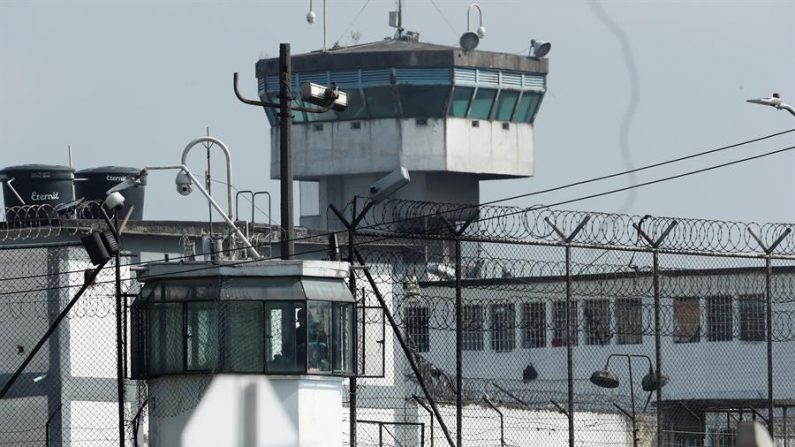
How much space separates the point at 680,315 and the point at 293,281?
76.6 ft

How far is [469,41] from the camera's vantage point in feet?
245

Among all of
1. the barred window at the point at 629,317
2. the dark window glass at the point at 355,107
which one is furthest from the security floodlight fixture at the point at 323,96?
the dark window glass at the point at 355,107

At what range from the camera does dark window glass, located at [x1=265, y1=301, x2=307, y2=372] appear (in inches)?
887

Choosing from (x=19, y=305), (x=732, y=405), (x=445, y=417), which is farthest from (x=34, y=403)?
(x=732, y=405)

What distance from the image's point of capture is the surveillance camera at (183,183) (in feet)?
83.4

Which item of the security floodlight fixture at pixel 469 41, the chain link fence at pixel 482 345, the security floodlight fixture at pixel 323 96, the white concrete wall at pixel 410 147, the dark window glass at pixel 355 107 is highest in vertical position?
the security floodlight fixture at pixel 469 41

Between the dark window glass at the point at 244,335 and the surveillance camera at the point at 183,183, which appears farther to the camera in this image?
the surveillance camera at the point at 183,183

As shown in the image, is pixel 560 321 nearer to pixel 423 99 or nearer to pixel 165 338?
pixel 165 338

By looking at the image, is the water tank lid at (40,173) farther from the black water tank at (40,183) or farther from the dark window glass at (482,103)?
the dark window glass at (482,103)

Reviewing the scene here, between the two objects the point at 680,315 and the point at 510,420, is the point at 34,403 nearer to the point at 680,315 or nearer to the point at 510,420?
the point at 510,420

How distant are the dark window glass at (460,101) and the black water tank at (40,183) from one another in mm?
36373

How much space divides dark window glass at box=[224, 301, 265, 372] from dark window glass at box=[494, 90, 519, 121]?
5496cm

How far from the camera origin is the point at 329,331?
2300cm

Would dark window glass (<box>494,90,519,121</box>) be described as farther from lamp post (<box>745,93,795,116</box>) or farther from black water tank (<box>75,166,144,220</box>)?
lamp post (<box>745,93,795,116</box>)
